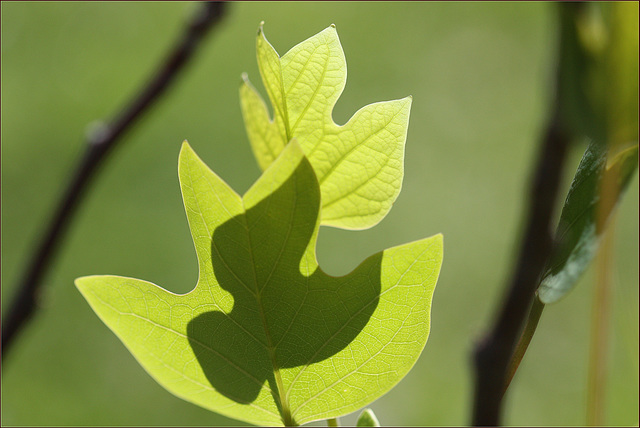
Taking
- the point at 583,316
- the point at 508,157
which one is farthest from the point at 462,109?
the point at 583,316

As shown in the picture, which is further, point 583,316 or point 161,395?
point 583,316

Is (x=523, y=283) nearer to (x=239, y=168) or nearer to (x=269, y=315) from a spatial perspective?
(x=269, y=315)

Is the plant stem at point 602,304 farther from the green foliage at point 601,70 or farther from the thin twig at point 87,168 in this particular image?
the thin twig at point 87,168

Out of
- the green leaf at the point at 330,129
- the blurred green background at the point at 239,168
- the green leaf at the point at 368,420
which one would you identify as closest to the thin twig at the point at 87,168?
the green leaf at the point at 330,129

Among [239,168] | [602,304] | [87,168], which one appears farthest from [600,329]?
[239,168]

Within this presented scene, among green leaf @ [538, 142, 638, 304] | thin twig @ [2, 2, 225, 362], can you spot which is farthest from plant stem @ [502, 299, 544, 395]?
thin twig @ [2, 2, 225, 362]

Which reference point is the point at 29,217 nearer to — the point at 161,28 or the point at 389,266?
the point at 161,28
